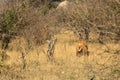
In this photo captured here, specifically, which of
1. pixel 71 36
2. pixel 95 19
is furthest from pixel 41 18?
pixel 95 19

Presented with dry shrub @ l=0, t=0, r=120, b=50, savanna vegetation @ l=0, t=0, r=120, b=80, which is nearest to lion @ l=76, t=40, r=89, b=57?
savanna vegetation @ l=0, t=0, r=120, b=80

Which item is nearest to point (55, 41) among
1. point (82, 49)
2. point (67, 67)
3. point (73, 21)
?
point (82, 49)

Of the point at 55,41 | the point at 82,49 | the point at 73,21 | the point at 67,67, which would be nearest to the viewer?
the point at 73,21

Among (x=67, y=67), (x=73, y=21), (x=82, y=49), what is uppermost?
(x=73, y=21)

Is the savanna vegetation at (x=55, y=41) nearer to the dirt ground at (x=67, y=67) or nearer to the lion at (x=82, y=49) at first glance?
the dirt ground at (x=67, y=67)

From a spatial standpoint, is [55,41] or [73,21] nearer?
[73,21]

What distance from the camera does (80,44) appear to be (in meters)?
16.5

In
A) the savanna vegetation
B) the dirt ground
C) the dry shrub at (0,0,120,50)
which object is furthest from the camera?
the dirt ground

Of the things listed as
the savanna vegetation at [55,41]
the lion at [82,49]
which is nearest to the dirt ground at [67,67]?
the savanna vegetation at [55,41]

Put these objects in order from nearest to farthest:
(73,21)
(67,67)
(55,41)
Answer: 1. (73,21)
2. (67,67)
3. (55,41)

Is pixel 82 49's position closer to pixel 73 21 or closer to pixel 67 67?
pixel 67 67

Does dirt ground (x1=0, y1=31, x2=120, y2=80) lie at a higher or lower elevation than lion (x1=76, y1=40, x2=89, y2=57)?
higher

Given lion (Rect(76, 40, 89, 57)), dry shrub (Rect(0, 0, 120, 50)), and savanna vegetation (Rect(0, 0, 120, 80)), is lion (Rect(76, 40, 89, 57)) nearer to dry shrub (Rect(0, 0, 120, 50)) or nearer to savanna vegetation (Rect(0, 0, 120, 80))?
savanna vegetation (Rect(0, 0, 120, 80))

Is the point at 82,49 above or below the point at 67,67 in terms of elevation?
below
